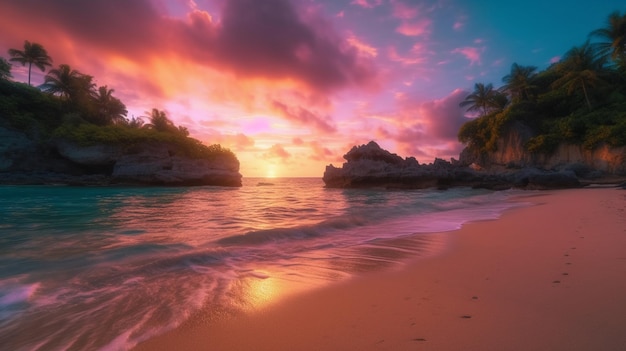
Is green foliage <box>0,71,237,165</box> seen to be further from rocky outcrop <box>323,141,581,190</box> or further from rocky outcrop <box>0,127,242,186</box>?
rocky outcrop <box>323,141,581,190</box>

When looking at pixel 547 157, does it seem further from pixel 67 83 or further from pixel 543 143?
pixel 67 83

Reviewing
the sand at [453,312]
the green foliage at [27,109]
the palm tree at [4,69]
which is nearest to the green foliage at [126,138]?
the green foliage at [27,109]

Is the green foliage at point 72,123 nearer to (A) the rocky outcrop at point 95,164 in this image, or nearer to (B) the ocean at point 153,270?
(A) the rocky outcrop at point 95,164

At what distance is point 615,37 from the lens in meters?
28.7

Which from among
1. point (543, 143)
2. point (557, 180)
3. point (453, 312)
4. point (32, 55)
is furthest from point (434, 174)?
point (32, 55)

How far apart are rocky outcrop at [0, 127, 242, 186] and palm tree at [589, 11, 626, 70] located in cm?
4616

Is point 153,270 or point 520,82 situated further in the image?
point 520,82

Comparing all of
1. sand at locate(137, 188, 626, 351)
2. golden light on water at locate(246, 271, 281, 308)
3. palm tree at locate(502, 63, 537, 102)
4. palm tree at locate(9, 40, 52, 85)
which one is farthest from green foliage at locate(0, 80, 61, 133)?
palm tree at locate(502, 63, 537, 102)

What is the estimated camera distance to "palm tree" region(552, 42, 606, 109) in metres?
27.4

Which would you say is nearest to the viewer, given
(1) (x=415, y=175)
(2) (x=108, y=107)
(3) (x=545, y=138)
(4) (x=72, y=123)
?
(1) (x=415, y=175)

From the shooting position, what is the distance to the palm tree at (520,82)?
34438 millimetres

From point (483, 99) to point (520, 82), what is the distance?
6.10 metres

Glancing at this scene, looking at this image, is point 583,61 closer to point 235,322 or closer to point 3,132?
point 235,322

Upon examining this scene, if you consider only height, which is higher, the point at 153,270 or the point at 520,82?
the point at 520,82
